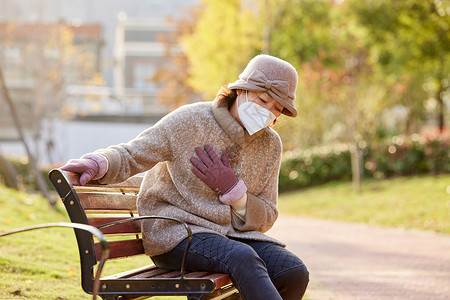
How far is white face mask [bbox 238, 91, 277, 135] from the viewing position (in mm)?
3631

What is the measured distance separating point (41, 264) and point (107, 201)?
7.37 feet

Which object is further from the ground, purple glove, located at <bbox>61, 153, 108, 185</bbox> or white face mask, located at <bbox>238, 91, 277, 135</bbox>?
white face mask, located at <bbox>238, 91, 277, 135</bbox>

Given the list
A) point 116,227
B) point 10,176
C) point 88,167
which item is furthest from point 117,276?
point 10,176

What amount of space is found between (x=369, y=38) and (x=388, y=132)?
7.64 m

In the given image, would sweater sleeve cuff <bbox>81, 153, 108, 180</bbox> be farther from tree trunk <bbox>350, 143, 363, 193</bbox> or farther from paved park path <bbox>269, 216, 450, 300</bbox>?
tree trunk <bbox>350, 143, 363, 193</bbox>

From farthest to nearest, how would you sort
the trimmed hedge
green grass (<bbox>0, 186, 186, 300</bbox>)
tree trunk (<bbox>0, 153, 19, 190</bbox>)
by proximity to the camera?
the trimmed hedge
tree trunk (<bbox>0, 153, 19, 190</bbox>)
green grass (<bbox>0, 186, 186, 300</bbox>)

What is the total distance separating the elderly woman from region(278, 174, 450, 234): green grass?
786 centimetres

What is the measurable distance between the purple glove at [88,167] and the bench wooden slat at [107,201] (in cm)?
20

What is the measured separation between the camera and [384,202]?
15.0 metres

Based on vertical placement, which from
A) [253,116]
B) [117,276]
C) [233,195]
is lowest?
[117,276]

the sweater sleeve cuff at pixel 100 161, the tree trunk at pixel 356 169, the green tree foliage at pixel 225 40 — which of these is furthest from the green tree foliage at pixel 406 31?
the sweater sleeve cuff at pixel 100 161

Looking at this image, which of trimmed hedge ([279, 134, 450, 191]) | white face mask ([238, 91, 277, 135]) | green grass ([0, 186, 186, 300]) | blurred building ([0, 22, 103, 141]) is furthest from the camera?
blurred building ([0, 22, 103, 141])

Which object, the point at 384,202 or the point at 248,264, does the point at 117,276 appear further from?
the point at 384,202

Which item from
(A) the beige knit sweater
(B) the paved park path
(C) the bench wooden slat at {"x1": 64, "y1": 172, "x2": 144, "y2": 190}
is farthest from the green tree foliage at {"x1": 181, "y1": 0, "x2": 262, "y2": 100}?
(A) the beige knit sweater
